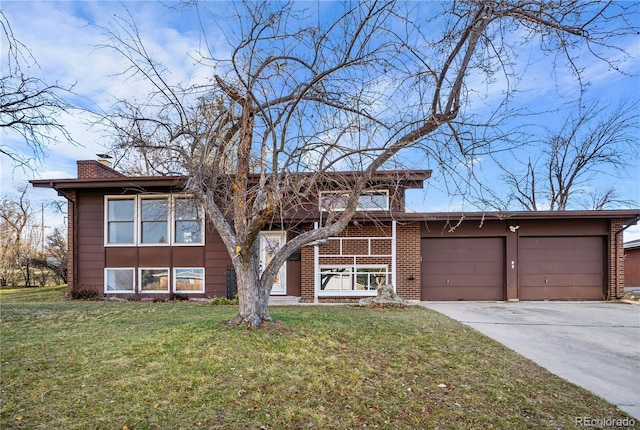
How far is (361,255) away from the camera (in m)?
11.4

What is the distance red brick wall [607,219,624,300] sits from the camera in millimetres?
11469

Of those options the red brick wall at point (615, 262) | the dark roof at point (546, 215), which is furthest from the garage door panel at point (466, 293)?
the red brick wall at point (615, 262)

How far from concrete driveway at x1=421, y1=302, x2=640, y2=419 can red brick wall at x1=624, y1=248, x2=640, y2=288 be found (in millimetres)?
11285

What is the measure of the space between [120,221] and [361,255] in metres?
8.26

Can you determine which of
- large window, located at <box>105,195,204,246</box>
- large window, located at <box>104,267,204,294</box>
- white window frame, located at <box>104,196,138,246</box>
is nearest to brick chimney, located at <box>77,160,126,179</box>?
white window frame, located at <box>104,196,138,246</box>

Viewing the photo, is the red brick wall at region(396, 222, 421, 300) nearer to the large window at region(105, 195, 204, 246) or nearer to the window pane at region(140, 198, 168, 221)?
the large window at region(105, 195, 204, 246)

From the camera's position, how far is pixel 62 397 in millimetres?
3395

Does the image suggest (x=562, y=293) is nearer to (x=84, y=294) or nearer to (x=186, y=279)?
(x=186, y=279)

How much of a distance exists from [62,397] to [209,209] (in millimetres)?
3193

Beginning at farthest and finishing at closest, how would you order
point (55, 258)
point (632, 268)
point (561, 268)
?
point (55, 258) < point (632, 268) < point (561, 268)

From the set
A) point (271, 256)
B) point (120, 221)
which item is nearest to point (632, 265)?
point (271, 256)

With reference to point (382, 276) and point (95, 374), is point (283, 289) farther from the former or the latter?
point (95, 374)

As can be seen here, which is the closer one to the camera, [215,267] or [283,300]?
[283,300]

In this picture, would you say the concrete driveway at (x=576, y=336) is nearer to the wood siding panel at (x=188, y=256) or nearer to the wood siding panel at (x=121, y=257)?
the wood siding panel at (x=188, y=256)
